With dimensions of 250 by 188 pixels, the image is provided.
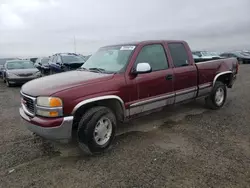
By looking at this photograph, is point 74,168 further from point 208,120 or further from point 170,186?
point 208,120

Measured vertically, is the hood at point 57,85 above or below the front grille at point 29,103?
above

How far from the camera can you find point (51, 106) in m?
3.17

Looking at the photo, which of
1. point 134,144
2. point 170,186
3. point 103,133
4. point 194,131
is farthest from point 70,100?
point 194,131

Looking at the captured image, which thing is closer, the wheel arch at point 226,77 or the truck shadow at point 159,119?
the truck shadow at point 159,119

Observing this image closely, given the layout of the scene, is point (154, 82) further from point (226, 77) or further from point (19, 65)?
point (19, 65)

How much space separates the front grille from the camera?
3440 millimetres

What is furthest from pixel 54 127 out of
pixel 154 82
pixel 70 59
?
pixel 70 59

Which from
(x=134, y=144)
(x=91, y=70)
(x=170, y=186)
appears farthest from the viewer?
(x=91, y=70)

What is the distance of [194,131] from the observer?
15.0 ft

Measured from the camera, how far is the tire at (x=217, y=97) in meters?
5.93

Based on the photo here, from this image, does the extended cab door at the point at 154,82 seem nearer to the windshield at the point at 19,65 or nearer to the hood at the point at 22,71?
the hood at the point at 22,71

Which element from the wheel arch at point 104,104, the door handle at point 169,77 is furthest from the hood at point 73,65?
the wheel arch at point 104,104

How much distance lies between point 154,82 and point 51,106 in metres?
2.06

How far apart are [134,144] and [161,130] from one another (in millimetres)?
913
